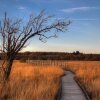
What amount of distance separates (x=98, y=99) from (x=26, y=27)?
7292 mm

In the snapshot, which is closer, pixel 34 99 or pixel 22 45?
pixel 34 99

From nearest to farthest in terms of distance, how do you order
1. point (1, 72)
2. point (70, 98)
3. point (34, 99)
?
1. point (34, 99)
2. point (70, 98)
3. point (1, 72)

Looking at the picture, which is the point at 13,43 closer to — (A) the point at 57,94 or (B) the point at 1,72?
(B) the point at 1,72

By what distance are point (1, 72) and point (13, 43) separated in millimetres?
2605

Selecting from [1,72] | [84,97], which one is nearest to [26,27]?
[1,72]

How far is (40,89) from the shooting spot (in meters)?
16.1

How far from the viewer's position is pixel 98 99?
14.0 meters

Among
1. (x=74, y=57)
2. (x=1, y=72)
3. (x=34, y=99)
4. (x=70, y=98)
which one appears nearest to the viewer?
(x=34, y=99)

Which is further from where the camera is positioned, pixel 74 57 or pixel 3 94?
pixel 74 57

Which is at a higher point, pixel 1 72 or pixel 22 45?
pixel 22 45

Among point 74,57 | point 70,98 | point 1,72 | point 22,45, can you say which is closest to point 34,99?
point 70,98

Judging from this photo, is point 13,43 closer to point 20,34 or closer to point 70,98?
point 20,34

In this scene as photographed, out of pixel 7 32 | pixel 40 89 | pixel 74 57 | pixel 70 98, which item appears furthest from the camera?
pixel 74 57

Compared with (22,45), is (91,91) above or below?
below
